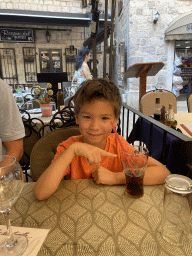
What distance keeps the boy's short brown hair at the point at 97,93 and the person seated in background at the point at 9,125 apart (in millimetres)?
440

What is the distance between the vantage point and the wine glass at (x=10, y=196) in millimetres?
482

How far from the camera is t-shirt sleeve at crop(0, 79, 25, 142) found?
3.80 feet

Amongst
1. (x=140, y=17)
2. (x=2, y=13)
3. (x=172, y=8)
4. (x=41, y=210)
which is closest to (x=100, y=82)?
(x=41, y=210)

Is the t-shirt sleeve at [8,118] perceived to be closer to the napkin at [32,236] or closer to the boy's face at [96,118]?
the boy's face at [96,118]

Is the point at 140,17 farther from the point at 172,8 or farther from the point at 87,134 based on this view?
the point at 87,134

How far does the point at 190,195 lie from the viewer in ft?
1.76

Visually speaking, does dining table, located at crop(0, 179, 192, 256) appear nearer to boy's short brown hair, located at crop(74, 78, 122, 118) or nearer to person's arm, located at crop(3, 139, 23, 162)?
boy's short brown hair, located at crop(74, 78, 122, 118)

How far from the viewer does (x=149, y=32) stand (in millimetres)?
5891

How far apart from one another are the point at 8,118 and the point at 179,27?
578 cm

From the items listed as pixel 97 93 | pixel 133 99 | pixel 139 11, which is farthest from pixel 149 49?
pixel 97 93

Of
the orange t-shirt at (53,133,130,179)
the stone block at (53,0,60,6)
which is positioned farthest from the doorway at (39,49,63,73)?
the orange t-shirt at (53,133,130,179)

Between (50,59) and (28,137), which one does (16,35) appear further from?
(28,137)

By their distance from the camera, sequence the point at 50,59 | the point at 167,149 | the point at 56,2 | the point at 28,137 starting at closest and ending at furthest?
1. the point at 167,149
2. the point at 28,137
3. the point at 56,2
4. the point at 50,59

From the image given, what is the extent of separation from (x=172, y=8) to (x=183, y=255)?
701 cm
